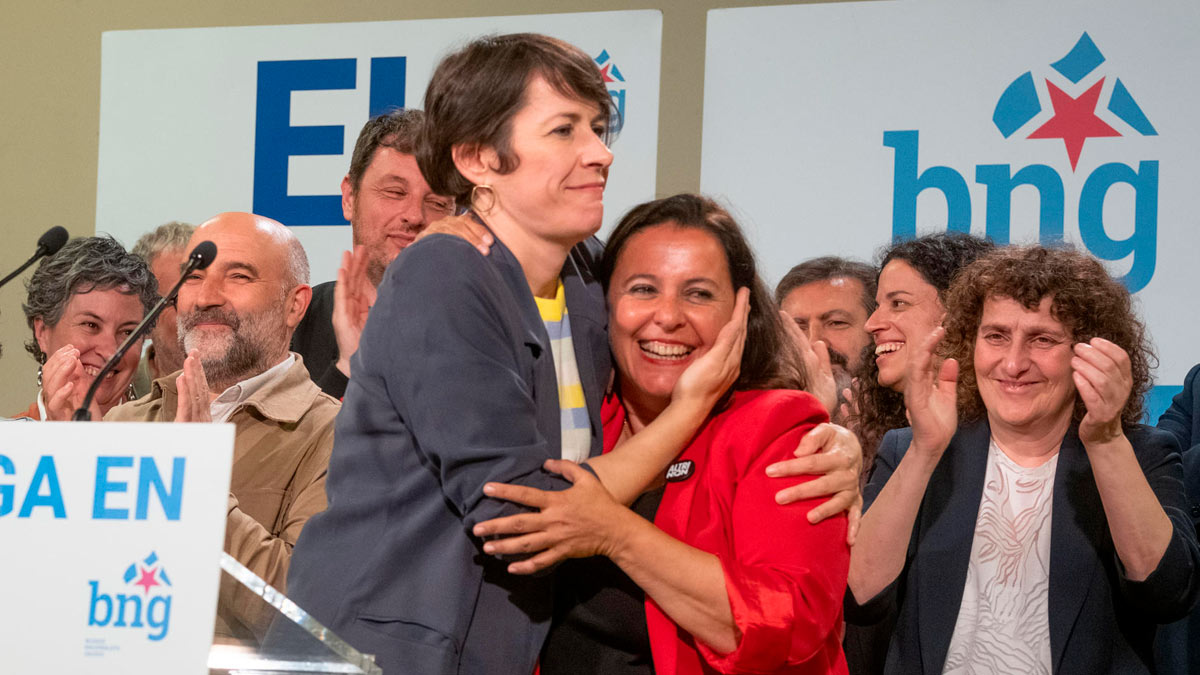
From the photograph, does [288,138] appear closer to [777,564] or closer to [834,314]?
[834,314]

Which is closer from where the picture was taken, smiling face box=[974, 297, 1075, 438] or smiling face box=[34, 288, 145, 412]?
smiling face box=[974, 297, 1075, 438]

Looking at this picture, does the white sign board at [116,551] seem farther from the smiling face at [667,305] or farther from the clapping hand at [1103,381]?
the clapping hand at [1103,381]

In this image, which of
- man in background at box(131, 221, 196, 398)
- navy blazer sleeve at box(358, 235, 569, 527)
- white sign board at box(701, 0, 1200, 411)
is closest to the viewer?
navy blazer sleeve at box(358, 235, 569, 527)

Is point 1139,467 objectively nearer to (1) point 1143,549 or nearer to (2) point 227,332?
(1) point 1143,549

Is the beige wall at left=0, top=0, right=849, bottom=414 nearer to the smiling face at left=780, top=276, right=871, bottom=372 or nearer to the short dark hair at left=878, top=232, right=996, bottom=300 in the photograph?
the smiling face at left=780, top=276, right=871, bottom=372

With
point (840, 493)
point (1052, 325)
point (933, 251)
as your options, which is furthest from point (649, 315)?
point (933, 251)

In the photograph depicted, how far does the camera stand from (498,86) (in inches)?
75.9

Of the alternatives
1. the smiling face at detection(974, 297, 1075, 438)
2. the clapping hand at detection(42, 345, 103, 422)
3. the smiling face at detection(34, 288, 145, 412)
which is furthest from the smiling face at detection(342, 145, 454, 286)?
the smiling face at detection(974, 297, 1075, 438)

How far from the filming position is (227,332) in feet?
10.7

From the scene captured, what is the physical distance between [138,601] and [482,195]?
3.07ft

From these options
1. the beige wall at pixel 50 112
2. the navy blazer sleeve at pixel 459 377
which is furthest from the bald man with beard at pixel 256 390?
the beige wall at pixel 50 112

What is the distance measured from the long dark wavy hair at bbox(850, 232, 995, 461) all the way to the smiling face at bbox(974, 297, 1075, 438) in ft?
1.81

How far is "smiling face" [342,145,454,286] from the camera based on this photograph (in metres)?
3.52

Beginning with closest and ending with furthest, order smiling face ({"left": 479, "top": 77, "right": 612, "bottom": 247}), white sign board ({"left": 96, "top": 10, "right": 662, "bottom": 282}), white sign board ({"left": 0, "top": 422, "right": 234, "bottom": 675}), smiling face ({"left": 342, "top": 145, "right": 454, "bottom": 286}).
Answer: white sign board ({"left": 0, "top": 422, "right": 234, "bottom": 675}) < smiling face ({"left": 479, "top": 77, "right": 612, "bottom": 247}) < smiling face ({"left": 342, "top": 145, "right": 454, "bottom": 286}) < white sign board ({"left": 96, "top": 10, "right": 662, "bottom": 282})
